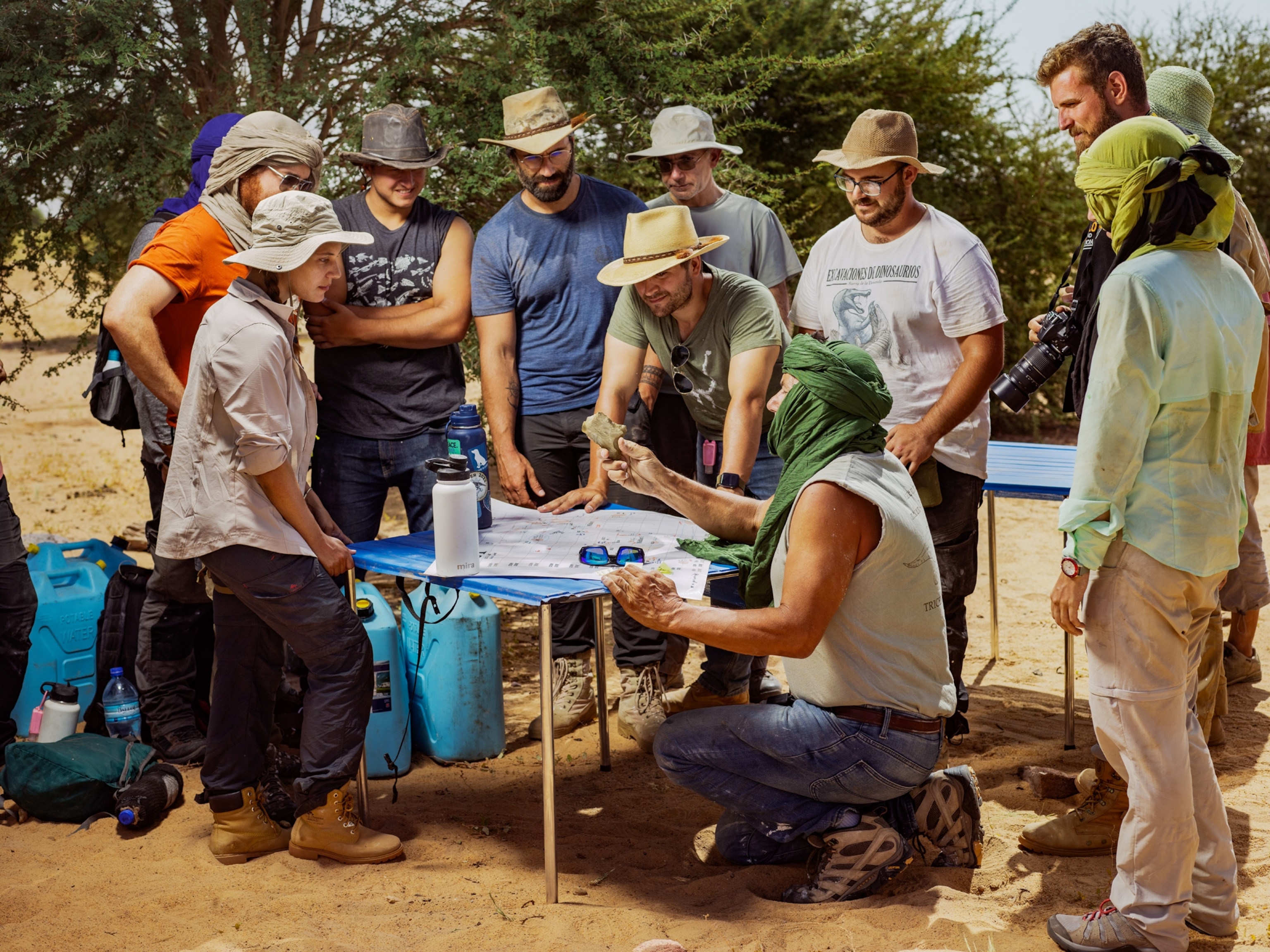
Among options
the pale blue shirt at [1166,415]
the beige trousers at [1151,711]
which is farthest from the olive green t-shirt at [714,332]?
the beige trousers at [1151,711]

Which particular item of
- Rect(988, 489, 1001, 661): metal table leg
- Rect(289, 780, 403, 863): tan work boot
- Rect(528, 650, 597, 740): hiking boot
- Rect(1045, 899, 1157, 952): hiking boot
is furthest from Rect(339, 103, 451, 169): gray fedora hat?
Rect(1045, 899, 1157, 952): hiking boot

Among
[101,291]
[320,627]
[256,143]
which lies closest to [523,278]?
[256,143]

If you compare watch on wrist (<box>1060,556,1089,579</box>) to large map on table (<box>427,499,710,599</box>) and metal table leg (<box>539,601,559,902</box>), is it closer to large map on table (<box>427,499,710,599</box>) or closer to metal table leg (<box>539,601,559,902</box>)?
large map on table (<box>427,499,710,599</box>)

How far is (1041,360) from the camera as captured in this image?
3539 millimetres

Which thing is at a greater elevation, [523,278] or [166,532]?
[523,278]

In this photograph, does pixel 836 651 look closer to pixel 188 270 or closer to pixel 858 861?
pixel 858 861

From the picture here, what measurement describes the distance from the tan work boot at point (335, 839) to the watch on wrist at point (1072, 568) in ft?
6.90

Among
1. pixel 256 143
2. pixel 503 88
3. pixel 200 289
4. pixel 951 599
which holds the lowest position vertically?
pixel 951 599

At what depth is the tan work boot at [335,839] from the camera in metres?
3.50

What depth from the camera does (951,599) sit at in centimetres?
428

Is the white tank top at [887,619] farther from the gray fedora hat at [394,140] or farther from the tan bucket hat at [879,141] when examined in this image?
the gray fedora hat at [394,140]

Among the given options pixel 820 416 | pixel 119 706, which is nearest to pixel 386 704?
pixel 119 706

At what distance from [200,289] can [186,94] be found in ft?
10.9

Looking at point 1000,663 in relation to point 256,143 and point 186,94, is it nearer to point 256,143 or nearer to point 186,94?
point 256,143
